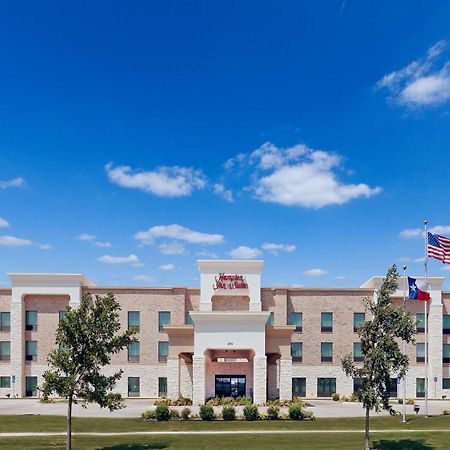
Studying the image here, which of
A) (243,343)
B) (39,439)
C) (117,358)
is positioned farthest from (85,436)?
(117,358)

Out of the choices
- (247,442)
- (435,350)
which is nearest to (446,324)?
(435,350)

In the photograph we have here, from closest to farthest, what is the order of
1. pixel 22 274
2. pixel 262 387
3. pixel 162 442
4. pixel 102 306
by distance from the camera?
pixel 102 306
pixel 162 442
pixel 262 387
pixel 22 274

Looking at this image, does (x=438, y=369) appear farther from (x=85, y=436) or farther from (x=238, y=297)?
(x=85, y=436)

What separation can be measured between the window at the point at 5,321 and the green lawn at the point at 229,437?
20656 millimetres

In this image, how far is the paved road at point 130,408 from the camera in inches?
1704

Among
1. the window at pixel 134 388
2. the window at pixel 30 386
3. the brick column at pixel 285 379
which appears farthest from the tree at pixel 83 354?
the window at pixel 30 386

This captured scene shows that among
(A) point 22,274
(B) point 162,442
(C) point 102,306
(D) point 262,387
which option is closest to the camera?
(C) point 102,306

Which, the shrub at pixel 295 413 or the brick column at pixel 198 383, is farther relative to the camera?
the brick column at pixel 198 383

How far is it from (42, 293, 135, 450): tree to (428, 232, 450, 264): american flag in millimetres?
24967

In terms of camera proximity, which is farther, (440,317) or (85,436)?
(440,317)

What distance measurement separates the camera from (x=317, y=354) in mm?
59969

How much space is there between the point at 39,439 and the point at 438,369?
45343 millimetres

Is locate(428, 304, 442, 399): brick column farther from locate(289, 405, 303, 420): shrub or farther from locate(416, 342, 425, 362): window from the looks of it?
locate(289, 405, 303, 420): shrub

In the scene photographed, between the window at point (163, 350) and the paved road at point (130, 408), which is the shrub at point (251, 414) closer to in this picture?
the paved road at point (130, 408)
